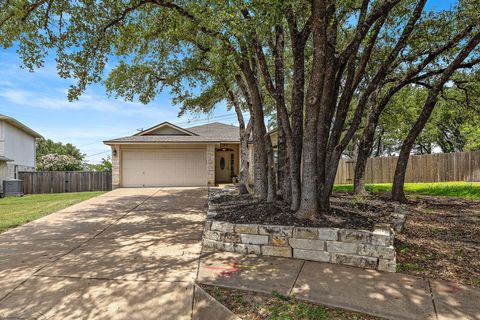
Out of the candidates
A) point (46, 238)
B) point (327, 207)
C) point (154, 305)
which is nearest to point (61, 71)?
point (46, 238)

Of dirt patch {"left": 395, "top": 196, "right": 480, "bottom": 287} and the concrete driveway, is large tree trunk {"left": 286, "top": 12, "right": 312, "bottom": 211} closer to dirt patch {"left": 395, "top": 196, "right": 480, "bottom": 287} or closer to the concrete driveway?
dirt patch {"left": 395, "top": 196, "right": 480, "bottom": 287}

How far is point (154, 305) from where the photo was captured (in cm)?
280

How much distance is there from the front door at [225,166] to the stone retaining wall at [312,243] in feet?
43.3

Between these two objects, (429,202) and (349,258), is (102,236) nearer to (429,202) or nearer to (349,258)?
(349,258)

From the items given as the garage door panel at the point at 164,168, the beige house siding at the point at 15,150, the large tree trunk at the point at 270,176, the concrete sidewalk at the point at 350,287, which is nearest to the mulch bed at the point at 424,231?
the concrete sidewalk at the point at 350,287

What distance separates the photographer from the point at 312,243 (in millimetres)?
3896

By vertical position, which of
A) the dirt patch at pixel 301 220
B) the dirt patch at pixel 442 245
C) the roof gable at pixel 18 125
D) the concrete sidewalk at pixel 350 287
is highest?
the roof gable at pixel 18 125

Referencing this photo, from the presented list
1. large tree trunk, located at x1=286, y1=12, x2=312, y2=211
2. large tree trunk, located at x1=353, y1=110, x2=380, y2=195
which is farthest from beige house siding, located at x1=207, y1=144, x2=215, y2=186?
large tree trunk, located at x1=286, y1=12, x2=312, y2=211

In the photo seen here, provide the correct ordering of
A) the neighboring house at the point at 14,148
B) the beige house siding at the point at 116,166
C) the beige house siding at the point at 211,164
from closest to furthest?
the beige house siding at the point at 116,166
the beige house siding at the point at 211,164
the neighboring house at the point at 14,148

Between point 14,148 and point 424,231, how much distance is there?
73.5ft

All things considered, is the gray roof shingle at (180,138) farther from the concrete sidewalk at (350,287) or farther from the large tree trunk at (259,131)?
the concrete sidewalk at (350,287)

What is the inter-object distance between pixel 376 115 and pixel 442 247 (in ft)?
15.5

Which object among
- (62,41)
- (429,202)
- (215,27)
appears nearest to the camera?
(215,27)

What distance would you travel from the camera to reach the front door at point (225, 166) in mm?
17766
